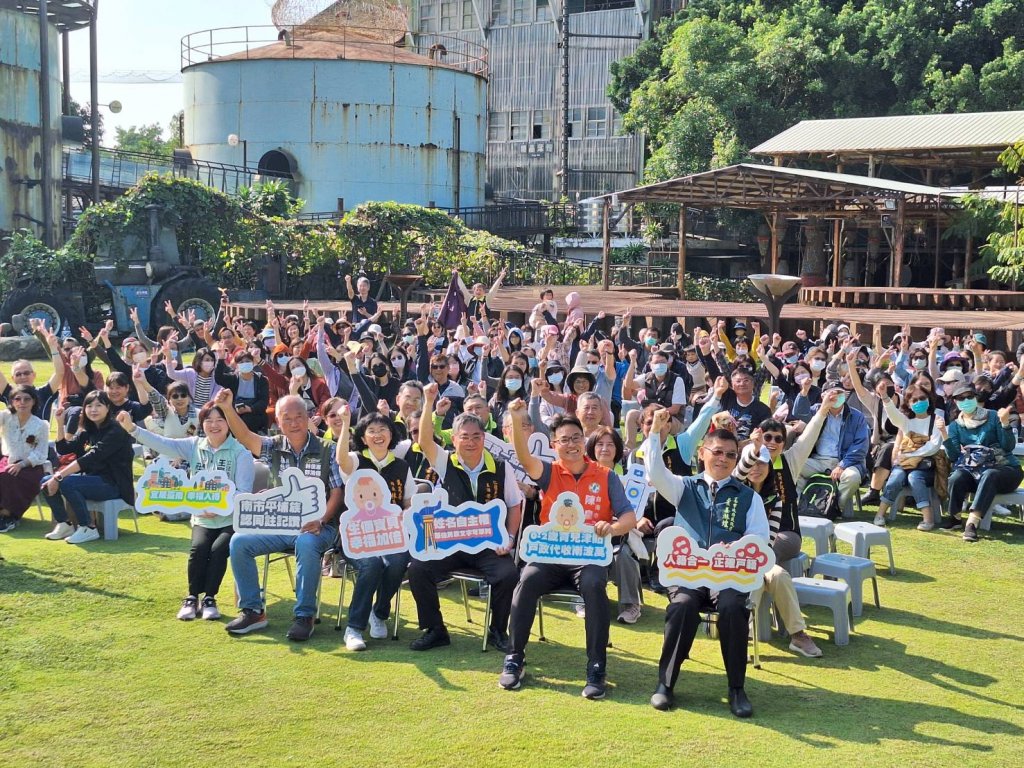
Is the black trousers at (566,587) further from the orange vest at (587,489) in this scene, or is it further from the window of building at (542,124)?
the window of building at (542,124)

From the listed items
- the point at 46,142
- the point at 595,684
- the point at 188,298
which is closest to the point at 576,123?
the point at 46,142

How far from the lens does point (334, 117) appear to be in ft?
146

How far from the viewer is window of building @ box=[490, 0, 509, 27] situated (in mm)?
50188

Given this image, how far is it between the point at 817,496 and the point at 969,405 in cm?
180

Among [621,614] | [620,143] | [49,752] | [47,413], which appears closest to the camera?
[49,752]

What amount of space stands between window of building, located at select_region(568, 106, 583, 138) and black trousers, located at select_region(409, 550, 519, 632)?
1724 inches

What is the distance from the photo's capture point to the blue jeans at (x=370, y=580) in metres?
7.30

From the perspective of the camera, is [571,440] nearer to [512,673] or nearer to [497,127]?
[512,673]

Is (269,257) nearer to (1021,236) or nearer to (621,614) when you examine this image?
(1021,236)

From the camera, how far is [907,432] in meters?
10.6

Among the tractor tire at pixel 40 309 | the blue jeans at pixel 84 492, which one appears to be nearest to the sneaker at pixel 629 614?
the blue jeans at pixel 84 492

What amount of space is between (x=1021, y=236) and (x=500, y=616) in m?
13.9

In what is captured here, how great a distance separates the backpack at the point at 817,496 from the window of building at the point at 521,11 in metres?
42.8

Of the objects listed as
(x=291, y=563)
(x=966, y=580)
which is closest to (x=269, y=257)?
(x=291, y=563)
